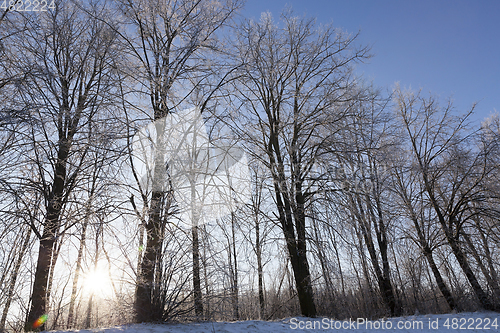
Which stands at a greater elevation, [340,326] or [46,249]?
[46,249]

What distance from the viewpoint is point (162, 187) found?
5.76 metres

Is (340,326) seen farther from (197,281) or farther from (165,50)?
(165,50)

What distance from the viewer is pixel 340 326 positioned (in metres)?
5.91

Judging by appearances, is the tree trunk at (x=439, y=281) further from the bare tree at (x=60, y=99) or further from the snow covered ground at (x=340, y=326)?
the bare tree at (x=60, y=99)

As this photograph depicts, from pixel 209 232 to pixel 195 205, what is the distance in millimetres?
601

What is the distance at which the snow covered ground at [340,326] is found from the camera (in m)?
4.71

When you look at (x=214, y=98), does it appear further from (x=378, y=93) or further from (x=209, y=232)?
(x=378, y=93)

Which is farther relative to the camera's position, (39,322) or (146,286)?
(39,322)

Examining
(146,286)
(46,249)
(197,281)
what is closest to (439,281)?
(197,281)

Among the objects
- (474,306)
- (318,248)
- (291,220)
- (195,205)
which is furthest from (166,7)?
(474,306)

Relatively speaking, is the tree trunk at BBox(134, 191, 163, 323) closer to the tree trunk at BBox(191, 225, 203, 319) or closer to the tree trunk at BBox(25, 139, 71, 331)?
the tree trunk at BBox(191, 225, 203, 319)

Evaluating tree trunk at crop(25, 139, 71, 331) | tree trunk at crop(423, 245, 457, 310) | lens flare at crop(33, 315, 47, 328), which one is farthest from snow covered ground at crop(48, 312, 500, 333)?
tree trunk at crop(25, 139, 71, 331)

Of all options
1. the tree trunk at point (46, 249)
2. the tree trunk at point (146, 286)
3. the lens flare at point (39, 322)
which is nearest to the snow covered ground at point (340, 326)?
the tree trunk at point (146, 286)

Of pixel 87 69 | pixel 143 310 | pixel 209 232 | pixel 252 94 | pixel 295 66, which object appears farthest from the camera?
pixel 252 94
